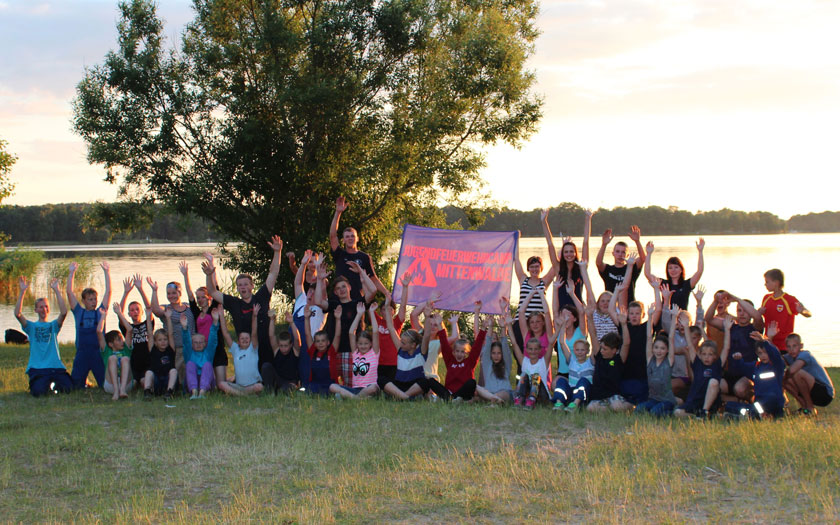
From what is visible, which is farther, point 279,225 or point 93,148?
point 279,225

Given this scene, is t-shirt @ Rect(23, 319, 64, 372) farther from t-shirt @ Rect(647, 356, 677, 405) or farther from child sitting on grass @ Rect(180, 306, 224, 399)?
t-shirt @ Rect(647, 356, 677, 405)

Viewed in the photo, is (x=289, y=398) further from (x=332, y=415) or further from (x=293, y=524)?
(x=293, y=524)

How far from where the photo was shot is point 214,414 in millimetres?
9133

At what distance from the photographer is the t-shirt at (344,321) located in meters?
10.6

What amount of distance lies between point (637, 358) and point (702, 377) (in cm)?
90

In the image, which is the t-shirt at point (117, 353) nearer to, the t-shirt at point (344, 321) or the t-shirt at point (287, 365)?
the t-shirt at point (287, 365)

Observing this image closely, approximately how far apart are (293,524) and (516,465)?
2.21m

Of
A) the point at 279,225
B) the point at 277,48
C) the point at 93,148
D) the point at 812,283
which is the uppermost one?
the point at 277,48

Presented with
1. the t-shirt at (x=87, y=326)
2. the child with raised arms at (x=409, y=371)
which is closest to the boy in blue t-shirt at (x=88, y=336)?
the t-shirt at (x=87, y=326)

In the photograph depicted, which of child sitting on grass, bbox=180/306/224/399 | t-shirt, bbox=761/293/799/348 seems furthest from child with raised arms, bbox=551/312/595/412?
child sitting on grass, bbox=180/306/224/399

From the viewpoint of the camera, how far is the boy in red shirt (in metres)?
9.70

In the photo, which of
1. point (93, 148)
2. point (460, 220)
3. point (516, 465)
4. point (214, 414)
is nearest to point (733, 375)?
point (516, 465)

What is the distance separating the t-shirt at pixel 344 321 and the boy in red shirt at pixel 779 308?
18.6 feet

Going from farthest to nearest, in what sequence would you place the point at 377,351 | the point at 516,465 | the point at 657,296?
the point at 377,351 → the point at 657,296 → the point at 516,465
